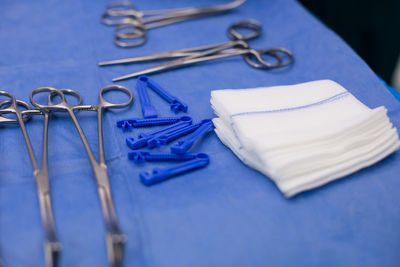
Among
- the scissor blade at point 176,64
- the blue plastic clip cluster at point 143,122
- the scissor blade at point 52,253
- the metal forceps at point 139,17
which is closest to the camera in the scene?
the scissor blade at point 52,253

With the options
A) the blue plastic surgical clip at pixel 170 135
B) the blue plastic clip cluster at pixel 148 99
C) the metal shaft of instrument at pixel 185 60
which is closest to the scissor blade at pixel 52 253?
the blue plastic surgical clip at pixel 170 135

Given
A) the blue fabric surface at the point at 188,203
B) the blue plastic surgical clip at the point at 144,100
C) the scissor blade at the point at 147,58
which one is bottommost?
the blue fabric surface at the point at 188,203

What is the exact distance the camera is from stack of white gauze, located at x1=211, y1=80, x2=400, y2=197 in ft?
2.94

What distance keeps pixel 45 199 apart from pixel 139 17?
0.95m

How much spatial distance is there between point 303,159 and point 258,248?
0.23 m

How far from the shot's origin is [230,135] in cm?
101

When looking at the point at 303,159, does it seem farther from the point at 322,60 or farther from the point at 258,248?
the point at 322,60

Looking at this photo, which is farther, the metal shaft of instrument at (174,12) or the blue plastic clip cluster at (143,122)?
the metal shaft of instrument at (174,12)

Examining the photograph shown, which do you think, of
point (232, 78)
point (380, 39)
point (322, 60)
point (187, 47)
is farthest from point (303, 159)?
point (380, 39)

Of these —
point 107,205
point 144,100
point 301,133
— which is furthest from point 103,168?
point 301,133

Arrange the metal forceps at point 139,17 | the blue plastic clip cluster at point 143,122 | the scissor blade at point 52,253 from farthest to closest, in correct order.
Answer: the metal forceps at point 139,17 < the blue plastic clip cluster at point 143,122 < the scissor blade at point 52,253

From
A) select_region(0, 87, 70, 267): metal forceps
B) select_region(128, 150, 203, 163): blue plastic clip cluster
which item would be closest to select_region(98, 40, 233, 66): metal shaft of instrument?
select_region(0, 87, 70, 267): metal forceps

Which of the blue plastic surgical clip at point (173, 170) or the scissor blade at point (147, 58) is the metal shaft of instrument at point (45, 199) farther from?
the scissor blade at point (147, 58)

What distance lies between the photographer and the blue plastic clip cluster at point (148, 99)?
1.09 m
